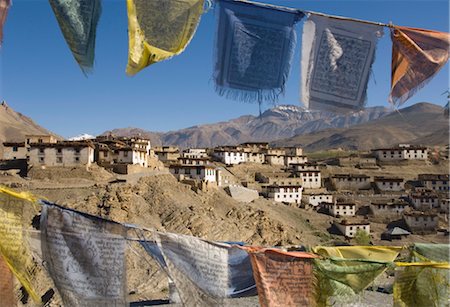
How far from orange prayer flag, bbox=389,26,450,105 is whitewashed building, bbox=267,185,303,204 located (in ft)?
121

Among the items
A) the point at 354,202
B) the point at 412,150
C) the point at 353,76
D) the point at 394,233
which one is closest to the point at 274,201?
the point at 354,202

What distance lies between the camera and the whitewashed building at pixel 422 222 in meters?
39.9

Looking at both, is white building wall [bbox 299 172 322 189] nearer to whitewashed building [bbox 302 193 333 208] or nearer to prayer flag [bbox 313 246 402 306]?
whitewashed building [bbox 302 193 333 208]

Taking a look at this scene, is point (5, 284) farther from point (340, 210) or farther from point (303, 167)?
point (303, 167)

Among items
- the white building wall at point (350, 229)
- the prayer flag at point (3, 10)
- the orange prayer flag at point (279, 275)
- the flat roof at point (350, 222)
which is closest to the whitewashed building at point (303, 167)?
the flat roof at point (350, 222)

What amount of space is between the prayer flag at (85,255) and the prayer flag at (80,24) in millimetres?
1788

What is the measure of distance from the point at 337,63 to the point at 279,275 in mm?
2954

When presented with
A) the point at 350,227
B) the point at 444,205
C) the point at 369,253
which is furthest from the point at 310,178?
the point at 369,253

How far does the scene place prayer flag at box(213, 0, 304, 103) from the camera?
580 centimetres

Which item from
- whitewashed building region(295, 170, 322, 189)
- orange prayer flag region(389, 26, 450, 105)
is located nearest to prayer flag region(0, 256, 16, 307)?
orange prayer flag region(389, 26, 450, 105)

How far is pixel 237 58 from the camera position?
596 centimetres

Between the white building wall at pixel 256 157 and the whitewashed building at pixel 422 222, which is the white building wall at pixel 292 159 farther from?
the whitewashed building at pixel 422 222

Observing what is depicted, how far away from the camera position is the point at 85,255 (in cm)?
488

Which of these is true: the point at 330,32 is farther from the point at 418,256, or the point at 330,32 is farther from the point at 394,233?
the point at 394,233
